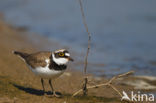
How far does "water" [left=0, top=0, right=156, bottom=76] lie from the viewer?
11.1 metres

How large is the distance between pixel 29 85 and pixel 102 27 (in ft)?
26.9

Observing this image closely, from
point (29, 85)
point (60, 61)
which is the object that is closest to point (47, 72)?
point (60, 61)

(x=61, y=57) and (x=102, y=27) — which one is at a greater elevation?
(x=61, y=57)

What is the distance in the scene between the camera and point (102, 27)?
50.4 ft

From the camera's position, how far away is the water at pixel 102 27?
11.1m

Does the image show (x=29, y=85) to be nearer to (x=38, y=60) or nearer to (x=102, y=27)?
(x=38, y=60)

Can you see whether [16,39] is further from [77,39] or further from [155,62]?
[155,62]

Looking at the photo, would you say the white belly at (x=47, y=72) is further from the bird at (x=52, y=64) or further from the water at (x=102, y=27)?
the water at (x=102, y=27)

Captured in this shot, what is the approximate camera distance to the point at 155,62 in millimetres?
10797

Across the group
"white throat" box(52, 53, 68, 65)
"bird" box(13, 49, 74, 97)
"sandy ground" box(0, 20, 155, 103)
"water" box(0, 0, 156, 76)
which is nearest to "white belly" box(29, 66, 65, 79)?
"bird" box(13, 49, 74, 97)

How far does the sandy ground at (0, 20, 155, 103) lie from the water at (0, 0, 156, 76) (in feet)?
4.77

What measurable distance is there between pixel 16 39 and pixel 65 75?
16.1ft

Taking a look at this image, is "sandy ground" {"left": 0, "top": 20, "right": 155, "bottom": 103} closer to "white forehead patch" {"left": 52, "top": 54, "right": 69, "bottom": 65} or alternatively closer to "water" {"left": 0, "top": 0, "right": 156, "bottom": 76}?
"white forehead patch" {"left": 52, "top": 54, "right": 69, "bottom": 65}

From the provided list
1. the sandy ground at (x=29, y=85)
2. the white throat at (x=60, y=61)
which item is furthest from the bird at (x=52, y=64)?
the sandy ground at (x=29, y=85)
